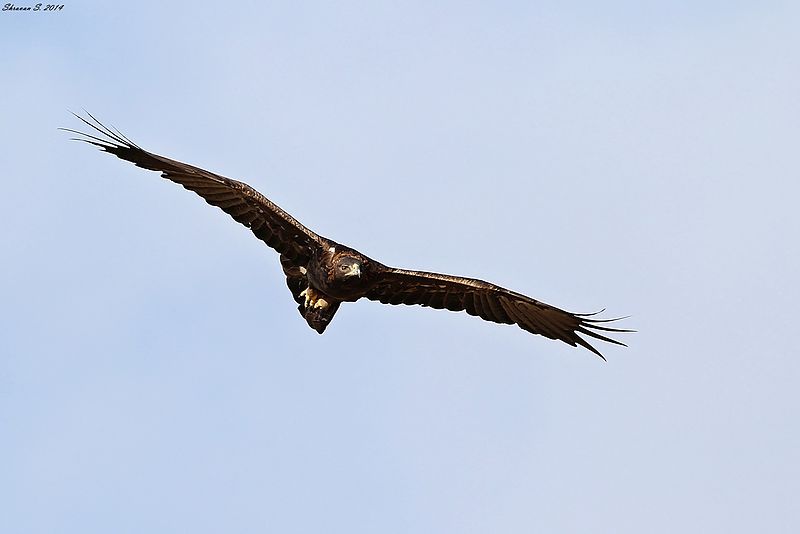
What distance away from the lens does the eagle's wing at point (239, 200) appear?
24188 millimetres

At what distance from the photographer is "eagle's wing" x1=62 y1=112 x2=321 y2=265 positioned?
79.4ft

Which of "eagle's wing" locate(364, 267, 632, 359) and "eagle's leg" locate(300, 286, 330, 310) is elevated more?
"eagle's wing" locate(364, 267, 632, 359)

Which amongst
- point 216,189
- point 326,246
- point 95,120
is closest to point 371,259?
point 326,246

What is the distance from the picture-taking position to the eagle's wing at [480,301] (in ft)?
81.5

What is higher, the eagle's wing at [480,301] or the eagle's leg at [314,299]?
the eagle's wing at [480,301]

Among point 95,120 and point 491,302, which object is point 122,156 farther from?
point 491,302

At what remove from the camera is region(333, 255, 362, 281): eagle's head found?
24125mm

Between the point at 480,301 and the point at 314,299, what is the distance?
2.35m

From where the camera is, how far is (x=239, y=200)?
80.7 feet

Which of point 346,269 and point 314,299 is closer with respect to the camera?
point 346,269

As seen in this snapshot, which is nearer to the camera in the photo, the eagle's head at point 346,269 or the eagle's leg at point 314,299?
the eagle's head at point 346,269

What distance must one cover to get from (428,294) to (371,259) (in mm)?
1128

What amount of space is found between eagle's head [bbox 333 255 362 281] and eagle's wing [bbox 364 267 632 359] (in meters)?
0.62

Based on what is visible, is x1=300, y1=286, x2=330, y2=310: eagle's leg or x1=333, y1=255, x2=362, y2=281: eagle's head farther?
x1=300, y1=286, x2=330, y2=310: eagle's leg
